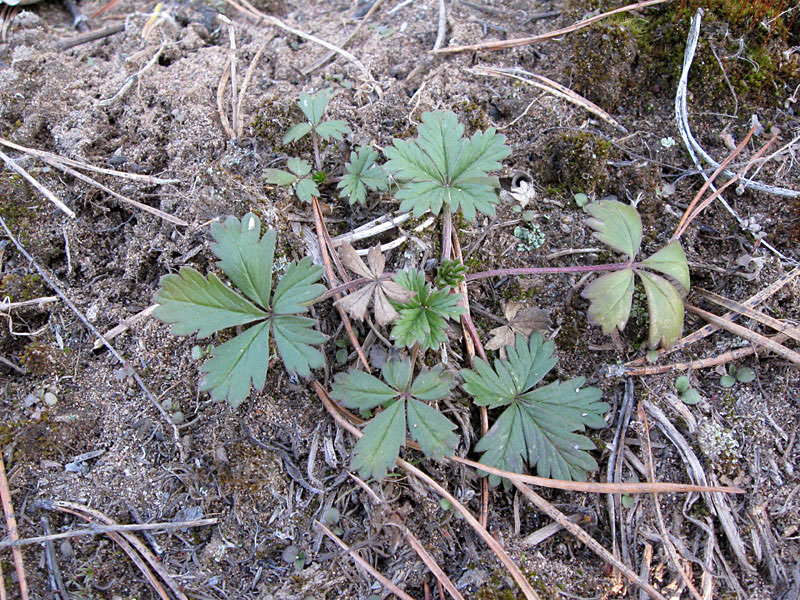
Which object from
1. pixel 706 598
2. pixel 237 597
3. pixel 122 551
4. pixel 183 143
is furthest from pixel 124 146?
pixel 706 598

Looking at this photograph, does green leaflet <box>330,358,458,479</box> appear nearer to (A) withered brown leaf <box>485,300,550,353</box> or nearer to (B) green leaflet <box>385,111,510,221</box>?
(A) withered brown leaf <box>485,300,550,353</box>

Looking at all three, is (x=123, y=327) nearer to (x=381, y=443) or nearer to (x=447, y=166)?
(x=381, y=443)

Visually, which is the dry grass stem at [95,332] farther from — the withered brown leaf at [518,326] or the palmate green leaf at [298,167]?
the withered brown leaf at [518,326]

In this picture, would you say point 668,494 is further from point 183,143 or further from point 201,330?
point 183,143

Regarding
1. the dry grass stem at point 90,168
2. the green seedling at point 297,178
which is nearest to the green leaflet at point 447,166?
the green seedling at point 297,178

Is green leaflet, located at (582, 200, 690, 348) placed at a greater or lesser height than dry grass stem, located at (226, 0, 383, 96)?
lesser

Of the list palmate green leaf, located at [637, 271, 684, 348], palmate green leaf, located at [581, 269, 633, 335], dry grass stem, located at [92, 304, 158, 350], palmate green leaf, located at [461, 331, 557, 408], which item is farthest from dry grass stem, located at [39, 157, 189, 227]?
palmate green leaf, located at [637, 271, 684, 348]
